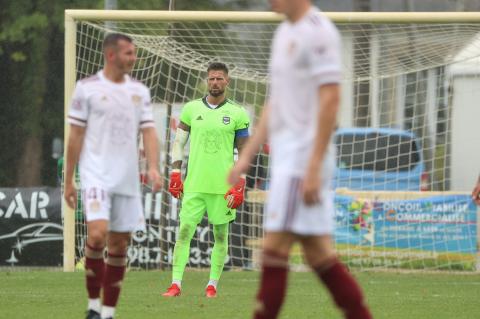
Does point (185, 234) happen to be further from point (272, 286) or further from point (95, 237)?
point (272, 286)

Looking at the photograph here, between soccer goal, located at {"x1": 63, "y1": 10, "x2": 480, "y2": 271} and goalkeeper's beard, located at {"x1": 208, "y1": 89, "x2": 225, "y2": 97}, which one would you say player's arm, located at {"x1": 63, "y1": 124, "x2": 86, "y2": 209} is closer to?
goalkeeper's beard, located at {"x1": 208, "y1": 89, "x2": 225, "y2": 97}

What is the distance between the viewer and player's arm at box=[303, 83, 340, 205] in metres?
6.12

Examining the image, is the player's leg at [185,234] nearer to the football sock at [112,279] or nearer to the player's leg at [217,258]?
Result: the player's leg at [217,258]

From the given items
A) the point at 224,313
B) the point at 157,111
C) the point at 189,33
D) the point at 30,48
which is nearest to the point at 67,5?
the point at 30,48

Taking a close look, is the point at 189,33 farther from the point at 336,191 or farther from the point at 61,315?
the point at 61,315

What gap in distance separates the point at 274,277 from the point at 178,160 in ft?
18.5

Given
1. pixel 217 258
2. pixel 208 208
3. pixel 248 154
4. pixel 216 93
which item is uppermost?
pixel 216 93

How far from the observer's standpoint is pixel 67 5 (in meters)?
23.3

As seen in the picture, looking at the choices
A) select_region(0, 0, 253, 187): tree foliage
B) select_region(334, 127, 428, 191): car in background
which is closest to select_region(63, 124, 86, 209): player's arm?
select_region(334, 127, 428, 191): car in background

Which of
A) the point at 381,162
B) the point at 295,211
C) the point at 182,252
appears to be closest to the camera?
the point at 295,211

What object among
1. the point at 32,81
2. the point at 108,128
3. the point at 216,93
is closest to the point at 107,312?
the point at 108,128

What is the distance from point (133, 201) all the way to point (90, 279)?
0.61 metres

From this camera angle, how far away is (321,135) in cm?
619

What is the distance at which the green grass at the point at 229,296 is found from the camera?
1012 centimetres
